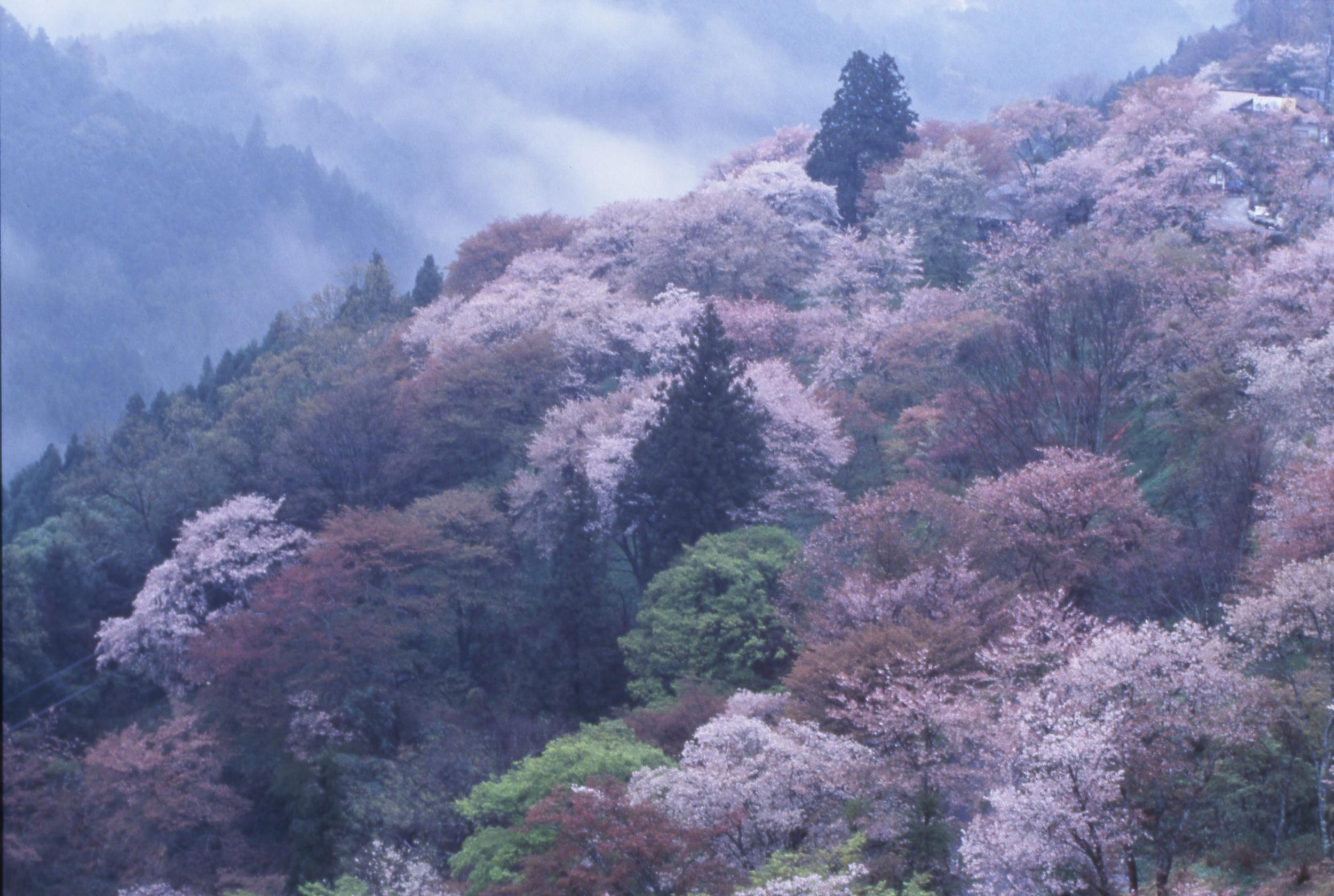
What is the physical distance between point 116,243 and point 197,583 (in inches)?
504

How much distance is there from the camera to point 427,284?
58.9 m

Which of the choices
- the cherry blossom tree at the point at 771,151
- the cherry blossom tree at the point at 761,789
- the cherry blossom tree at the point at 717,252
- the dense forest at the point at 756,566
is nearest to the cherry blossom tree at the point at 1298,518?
the dense forest at the point at 756,566

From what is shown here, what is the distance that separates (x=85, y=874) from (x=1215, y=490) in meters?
25.6

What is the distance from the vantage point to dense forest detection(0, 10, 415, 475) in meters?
11.2

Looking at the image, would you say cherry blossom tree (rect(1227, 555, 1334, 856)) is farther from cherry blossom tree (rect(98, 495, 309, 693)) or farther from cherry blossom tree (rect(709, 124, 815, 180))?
cherry blossom tree (rect(709, 124, 815, 180))

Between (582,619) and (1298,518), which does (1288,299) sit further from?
(582,619)

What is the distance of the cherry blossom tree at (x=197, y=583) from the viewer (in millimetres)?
29516

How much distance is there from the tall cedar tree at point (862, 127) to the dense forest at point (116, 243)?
1173 inches

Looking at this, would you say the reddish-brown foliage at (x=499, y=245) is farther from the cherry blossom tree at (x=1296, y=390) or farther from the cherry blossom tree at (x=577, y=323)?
the cherry blossom tree at (x=1296, y=390)

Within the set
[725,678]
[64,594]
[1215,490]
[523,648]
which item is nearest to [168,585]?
[64,594]

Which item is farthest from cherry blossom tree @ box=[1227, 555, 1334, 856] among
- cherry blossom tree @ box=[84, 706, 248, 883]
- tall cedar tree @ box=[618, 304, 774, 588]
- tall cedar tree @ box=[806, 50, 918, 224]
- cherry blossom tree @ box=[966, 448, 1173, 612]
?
tall cedar tree @ box=[806, 50, 918, 224]

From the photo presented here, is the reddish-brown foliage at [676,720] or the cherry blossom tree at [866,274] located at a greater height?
the cherry blossom tree at [866,274]

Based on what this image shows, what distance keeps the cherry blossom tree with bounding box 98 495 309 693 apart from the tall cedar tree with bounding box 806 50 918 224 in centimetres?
3658

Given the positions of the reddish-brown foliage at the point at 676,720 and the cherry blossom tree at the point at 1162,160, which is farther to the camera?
the cherry blossom tree at the point at 1162,160
